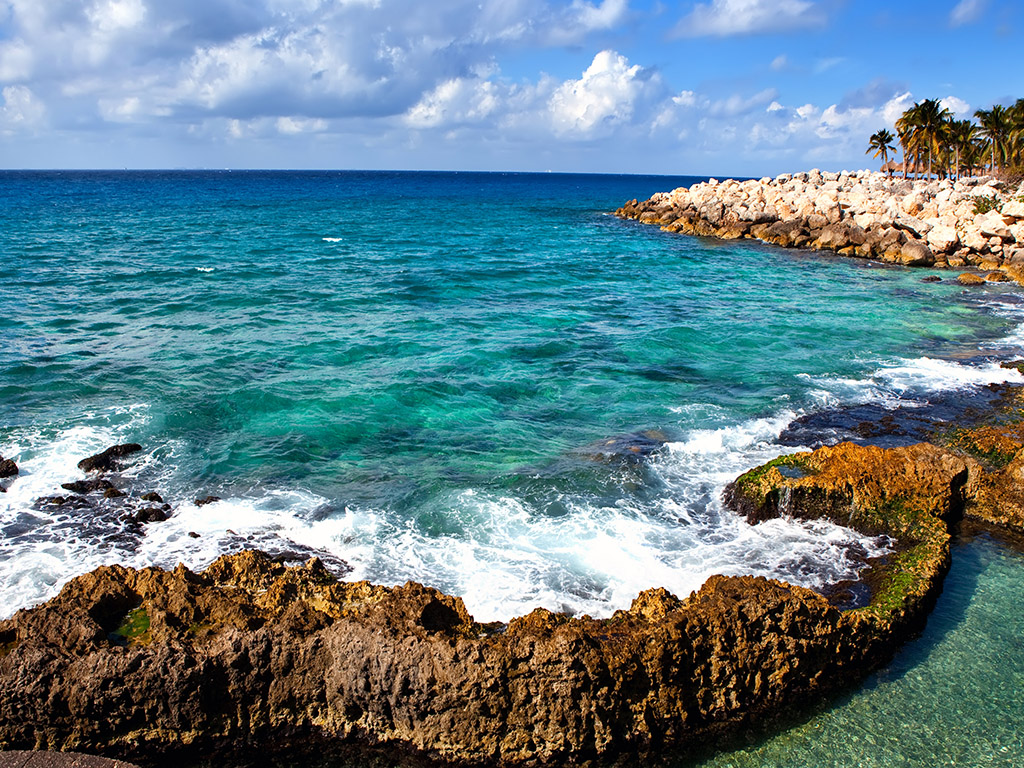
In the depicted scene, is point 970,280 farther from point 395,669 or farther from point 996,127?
point 996,127

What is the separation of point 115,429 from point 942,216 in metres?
50.0

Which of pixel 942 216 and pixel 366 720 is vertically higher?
pixel 942 216

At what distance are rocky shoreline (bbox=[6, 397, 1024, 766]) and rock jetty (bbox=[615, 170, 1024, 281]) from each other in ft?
124

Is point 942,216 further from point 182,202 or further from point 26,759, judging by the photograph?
point 182,202

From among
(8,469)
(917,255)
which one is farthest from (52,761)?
(917,255)

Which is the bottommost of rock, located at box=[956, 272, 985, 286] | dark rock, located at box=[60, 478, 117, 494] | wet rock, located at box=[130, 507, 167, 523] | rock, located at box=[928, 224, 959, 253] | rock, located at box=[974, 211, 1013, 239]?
wet rock, located at box=[130, 507, 167, 523]

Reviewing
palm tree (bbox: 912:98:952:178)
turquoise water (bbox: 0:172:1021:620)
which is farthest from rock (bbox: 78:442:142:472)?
palm tree (bbox: 912:98:952:178)

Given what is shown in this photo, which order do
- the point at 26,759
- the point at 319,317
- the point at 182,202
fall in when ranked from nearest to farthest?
the point at 26,759, the point at 319,317, the point at 182,202

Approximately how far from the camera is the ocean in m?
12.2

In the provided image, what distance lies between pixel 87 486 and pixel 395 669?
9354mm

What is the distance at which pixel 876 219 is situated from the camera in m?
49.1

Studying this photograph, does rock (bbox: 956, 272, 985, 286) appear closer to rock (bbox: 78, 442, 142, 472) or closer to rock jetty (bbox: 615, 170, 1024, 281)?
rock jetty (bbox: 615, 170, 1024, 281)

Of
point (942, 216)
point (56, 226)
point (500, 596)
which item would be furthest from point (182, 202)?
point (500, 596)

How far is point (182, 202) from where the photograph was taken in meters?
92.6
